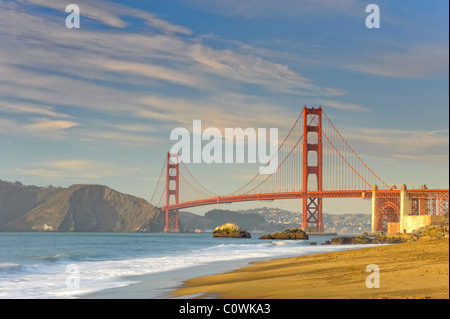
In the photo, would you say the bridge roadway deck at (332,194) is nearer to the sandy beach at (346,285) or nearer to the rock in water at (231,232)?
the rock in water at (231,232)

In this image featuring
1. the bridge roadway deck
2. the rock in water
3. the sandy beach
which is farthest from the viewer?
the rock in water

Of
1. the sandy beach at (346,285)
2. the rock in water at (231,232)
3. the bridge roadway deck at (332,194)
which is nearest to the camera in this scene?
the sandy beach at (346,285)

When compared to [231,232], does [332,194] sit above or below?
above

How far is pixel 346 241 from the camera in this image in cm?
7188

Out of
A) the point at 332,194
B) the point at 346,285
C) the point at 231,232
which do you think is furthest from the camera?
the point at 231,232

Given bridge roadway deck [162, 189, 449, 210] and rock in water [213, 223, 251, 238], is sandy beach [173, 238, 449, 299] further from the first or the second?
rock in water [213, 223, 251, 238]

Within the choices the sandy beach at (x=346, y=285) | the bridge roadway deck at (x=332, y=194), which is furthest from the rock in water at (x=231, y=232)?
the sandy beach at (x=346, y=285)

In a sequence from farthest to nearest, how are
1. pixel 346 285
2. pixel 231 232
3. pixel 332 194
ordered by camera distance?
1. pixel 231 232
2. pixel 332 194
3. pixel 346 285

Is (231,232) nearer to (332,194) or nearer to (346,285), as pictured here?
(332,194)

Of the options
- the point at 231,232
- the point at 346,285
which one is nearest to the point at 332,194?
the point at 231,232

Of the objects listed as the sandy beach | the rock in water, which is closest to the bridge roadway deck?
the rock in water
